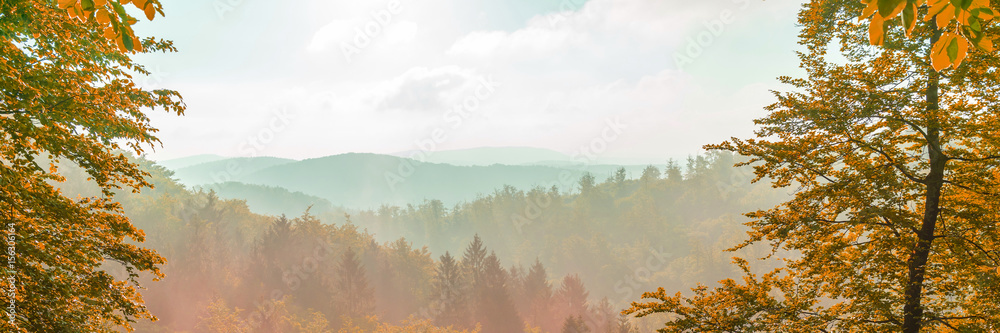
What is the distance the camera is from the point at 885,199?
6039mm

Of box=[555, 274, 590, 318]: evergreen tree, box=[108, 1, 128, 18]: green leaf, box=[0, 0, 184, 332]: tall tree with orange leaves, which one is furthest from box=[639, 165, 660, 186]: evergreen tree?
box=[108, 1, 128, 18]: green leaf

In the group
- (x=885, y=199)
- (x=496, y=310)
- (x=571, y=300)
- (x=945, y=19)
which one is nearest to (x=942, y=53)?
(x=945, y=19)

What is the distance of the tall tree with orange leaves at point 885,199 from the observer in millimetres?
5707

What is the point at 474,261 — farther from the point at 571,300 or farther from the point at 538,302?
the point at 571,300

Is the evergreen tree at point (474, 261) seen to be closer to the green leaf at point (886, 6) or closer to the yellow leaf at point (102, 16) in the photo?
the yellow leaf at point (102, 16)

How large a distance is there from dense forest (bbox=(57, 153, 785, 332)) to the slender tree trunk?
86.5 ft

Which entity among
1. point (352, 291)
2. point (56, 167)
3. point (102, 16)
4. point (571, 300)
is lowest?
point (352, 291)

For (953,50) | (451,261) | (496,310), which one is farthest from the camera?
(451,261)

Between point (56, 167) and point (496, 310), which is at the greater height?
point (56, 167)

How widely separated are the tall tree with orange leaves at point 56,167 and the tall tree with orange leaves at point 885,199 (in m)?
7.61

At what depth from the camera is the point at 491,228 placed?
392 feet

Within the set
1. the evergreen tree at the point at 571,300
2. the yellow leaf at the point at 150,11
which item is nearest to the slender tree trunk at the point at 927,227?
the yellow leaf at the point at 150,11

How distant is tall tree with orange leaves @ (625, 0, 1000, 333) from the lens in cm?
571

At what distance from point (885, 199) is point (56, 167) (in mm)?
11483
